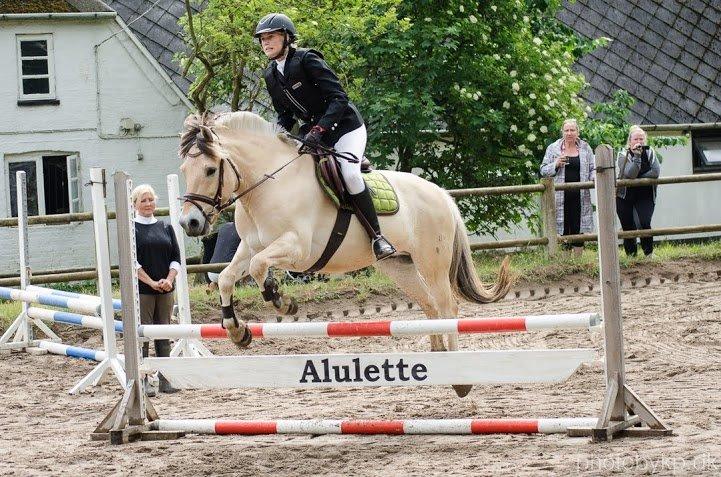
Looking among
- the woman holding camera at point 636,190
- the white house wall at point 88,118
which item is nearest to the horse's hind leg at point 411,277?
the woman holding camera at point 636,190

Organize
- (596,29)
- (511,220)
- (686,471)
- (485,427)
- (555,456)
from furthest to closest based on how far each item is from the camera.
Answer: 1. (596,29)
2. (511,220)
3. (485,427)
4. (555,456)
5. (686,471)

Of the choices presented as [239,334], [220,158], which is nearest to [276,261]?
[239,334]

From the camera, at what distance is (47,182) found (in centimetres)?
2166

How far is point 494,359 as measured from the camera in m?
7.06

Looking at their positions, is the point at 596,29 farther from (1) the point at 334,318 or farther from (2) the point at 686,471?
(2) the point at 686,471

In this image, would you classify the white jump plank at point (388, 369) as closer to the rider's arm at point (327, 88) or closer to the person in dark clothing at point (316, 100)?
the person in dark clothing at point (316, 100)

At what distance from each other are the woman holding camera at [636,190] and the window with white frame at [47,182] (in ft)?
33.9

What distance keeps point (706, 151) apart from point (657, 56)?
204cm

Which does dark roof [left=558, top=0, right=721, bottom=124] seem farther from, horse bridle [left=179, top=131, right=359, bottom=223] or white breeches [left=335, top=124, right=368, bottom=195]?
horse bridle [left=179, top=131, right=359, bottom=223]

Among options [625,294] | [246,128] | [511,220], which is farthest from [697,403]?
[511,220]

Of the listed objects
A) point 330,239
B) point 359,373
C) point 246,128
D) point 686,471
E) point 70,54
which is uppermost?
point 70,54

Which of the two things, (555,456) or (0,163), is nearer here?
(555,456)

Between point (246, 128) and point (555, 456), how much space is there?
2.92 meters

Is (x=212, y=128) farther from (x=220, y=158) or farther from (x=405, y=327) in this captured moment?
(x=405, y=327)
